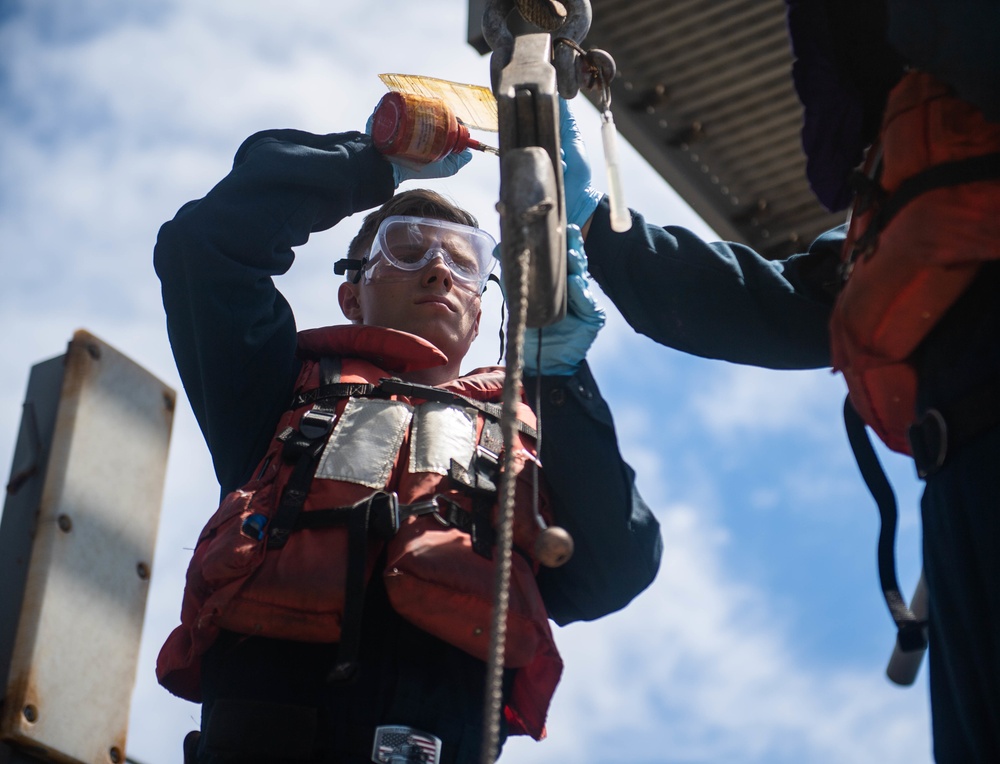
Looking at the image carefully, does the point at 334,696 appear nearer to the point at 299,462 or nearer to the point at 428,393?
the point at 299,462

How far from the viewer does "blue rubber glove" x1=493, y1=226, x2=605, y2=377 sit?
3.45 m

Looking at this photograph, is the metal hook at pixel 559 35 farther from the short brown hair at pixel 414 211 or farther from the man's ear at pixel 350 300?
the man's ear at pixel 350 300

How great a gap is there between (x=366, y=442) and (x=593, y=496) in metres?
0.57

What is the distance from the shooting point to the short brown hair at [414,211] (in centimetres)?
439

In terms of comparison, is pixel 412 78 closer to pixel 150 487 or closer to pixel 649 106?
pixel 150 487

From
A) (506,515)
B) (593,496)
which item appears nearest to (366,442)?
(593,496)

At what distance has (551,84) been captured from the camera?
2.97 metres

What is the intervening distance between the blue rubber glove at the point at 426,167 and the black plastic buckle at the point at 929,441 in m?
1.93

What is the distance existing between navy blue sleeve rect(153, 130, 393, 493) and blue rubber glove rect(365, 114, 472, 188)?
0.11 m


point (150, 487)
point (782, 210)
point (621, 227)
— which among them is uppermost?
point (782, 210)

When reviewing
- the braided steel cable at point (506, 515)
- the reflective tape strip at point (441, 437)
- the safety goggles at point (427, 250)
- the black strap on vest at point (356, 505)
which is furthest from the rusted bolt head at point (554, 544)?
the safety goggles at point (427, 250)

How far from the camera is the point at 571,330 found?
137 inches

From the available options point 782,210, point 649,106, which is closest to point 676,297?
point 649,106

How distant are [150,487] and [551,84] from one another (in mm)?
1115
